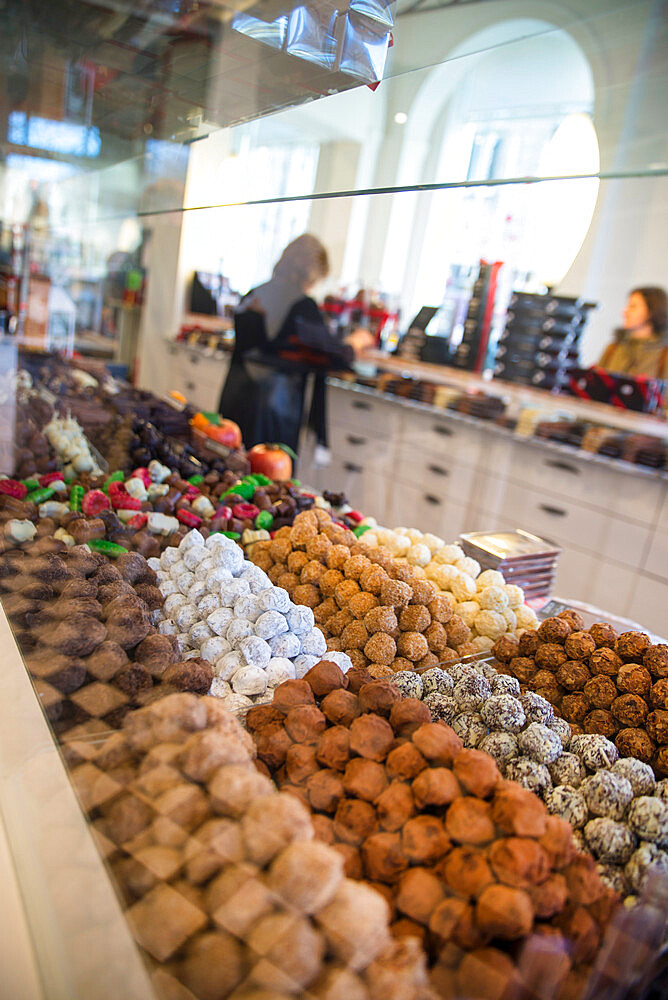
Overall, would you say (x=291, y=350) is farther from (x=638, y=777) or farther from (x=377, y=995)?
(x=377, y=995)

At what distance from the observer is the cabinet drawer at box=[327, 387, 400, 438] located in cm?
456

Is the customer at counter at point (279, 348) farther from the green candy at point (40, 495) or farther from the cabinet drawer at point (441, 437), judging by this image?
the green candy at point (40, 495)

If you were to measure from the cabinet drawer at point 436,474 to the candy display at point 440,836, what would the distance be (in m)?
3.27

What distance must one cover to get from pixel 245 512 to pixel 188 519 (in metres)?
0.19

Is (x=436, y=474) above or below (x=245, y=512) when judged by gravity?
below

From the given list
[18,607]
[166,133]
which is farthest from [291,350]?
[18,607]

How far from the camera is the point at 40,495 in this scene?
5.59ft

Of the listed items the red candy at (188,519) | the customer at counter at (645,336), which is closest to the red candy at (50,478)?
the red candy at (188,519)

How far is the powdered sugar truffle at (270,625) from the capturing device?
1219 millimetres

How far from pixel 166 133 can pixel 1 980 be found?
192 centimetres

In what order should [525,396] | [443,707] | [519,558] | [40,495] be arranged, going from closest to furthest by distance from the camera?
[443,707] → [40,495] → [519,558] → [525,396]

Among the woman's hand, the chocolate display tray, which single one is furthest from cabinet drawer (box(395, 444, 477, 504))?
the chocolate display tray

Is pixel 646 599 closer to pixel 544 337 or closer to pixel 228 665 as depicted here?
pixel 544 337

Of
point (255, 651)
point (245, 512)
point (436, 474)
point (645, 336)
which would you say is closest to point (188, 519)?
point (245, 512)
